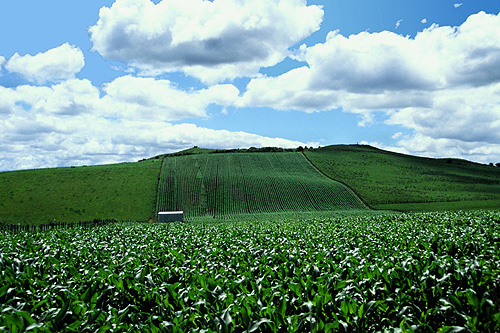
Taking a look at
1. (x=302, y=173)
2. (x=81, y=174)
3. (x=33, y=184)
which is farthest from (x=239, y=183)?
(x=33, y=184)

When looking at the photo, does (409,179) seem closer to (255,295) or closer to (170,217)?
(170,217)

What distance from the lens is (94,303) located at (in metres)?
8.22

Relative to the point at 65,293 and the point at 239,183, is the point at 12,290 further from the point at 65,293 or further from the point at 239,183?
the point at 239,183

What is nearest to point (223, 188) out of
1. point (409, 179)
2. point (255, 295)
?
point (409, 179)

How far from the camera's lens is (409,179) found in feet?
312

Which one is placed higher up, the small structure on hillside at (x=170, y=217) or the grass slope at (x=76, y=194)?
the grass slope at (x=76, y=194)

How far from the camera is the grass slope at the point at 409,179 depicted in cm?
7125

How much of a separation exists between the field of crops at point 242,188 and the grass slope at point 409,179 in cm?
671

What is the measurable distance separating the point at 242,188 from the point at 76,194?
34508mm

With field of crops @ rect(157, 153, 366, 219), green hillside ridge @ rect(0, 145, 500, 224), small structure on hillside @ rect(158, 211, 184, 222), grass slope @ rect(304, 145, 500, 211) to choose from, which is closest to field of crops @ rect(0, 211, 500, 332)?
small structure on hillside @ rect(158, 211, 184, 222)

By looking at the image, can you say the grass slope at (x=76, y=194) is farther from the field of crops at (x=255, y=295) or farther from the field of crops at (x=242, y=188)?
the field of crops at (x=255, y=295)

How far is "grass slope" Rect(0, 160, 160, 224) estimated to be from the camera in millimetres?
59969

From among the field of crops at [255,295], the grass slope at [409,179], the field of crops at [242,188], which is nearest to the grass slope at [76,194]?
the field of crops at [242,188]

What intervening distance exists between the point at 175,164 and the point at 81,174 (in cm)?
2379
